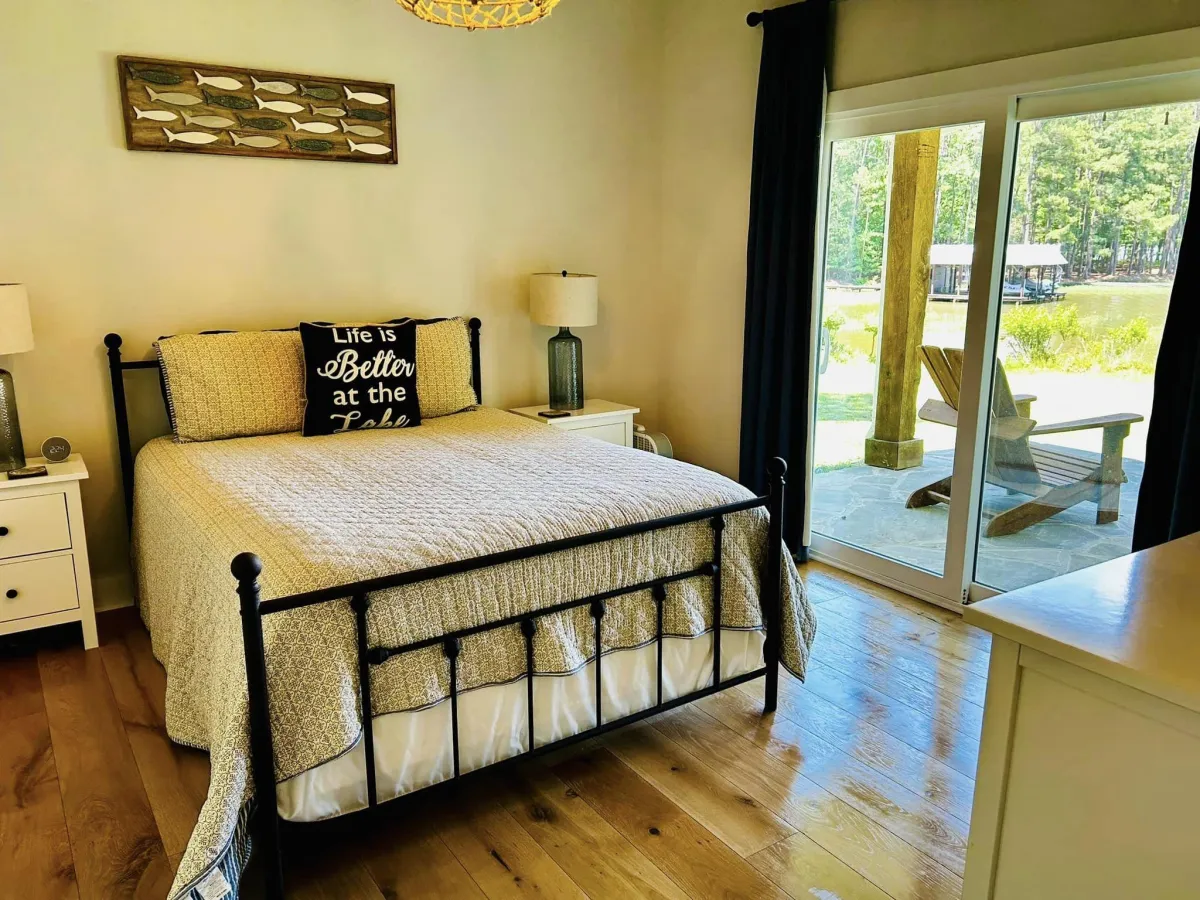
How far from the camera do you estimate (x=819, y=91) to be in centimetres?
346

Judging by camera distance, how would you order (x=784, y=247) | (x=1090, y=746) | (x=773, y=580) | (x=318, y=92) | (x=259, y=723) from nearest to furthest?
(x=1090, y=746) → (x=259, y=723) → (x=773, y=580) → (x=318, y=92) → (x=784, y=247)

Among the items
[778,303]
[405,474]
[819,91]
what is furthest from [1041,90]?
[405,474]

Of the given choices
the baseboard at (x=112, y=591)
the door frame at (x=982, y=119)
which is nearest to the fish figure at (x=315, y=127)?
the baseboard at (x=112, y=591)

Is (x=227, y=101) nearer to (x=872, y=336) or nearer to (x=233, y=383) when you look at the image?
(x=233, y=383)

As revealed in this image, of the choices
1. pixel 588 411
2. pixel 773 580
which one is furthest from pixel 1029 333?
pixel 588 411

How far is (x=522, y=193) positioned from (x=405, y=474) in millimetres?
1869

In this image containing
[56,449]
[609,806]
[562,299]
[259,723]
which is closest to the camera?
[259,723]

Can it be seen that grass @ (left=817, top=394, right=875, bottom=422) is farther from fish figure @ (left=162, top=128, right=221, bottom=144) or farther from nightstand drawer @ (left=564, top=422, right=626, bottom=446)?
fish figure @ (left=162, top=128, right=221, bottom=144)

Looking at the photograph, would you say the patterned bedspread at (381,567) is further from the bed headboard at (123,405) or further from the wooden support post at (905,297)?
the wooden support post at (905,297)

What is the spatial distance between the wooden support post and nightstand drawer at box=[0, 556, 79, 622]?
9.86 ft

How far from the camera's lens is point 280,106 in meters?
3.35

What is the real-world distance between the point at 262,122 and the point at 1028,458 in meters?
3.06

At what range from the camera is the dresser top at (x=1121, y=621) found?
3.38ft

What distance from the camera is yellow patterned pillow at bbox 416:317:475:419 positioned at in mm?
3480
